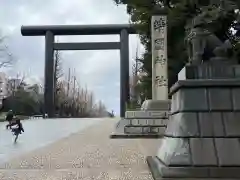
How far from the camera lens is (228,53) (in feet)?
16.4

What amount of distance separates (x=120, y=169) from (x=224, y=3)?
8.91 ft

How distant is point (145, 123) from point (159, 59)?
256 centimetres

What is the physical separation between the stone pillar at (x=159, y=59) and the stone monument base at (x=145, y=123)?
980mm

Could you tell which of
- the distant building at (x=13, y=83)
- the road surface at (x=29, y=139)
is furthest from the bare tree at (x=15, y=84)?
the road surface at (x=29, y=139)

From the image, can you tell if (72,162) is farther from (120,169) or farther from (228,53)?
(228,53)

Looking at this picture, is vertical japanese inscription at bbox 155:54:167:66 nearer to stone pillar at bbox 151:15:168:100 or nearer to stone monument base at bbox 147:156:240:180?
stone pillar at bbox 151:15:168:100

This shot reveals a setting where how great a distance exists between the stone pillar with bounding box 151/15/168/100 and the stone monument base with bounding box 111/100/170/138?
980mm

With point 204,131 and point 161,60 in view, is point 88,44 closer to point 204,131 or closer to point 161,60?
point 161,60

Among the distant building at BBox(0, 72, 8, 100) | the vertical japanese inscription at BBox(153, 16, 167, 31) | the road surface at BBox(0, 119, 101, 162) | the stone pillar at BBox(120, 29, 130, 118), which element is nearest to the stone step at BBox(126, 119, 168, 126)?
the road surface at BBox(0, 119, 101, 162)

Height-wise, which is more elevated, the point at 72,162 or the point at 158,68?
the point at 158,68

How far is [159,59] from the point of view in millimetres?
13945

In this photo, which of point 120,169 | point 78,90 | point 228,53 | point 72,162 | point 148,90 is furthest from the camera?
point 78,90

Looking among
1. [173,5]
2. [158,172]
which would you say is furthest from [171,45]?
[158,172]

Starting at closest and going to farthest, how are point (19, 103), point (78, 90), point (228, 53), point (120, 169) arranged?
point (228, 53)
point (120, 169)
point (19, 103)
point (78, 90)
